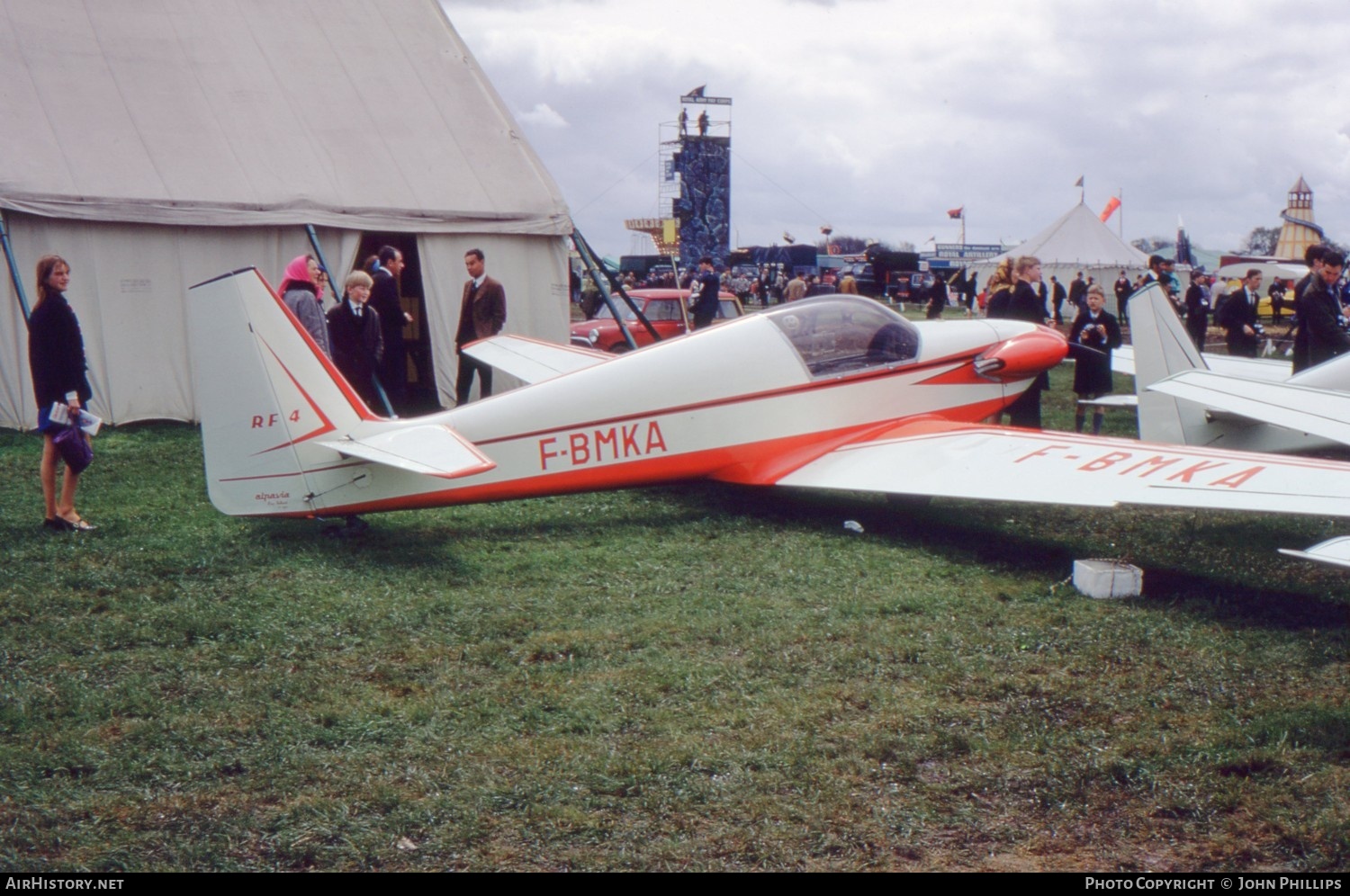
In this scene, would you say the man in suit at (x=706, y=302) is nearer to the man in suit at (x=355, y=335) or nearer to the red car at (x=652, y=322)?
the red car at (x=652, y=322)

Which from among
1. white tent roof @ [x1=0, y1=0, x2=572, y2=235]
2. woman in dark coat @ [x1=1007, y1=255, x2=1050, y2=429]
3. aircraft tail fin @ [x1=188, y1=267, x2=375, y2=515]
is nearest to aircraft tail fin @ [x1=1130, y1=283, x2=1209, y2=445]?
woman in dark coat @ [x1=1007, y1=255, x2=1050, y2=429]

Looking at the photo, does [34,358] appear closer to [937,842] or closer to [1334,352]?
[937,842]

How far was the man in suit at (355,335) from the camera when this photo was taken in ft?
31.6

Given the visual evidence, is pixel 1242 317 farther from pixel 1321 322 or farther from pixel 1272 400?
pixel 1272 400

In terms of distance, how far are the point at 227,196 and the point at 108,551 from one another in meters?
6.50

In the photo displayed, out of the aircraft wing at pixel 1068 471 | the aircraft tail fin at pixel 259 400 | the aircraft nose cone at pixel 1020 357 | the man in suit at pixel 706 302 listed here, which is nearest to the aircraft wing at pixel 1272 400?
the aircraft wing at pixel 1068 471

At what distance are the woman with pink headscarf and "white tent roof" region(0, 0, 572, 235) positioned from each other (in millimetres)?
3353

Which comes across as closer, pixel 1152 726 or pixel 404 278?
pixel 1152 726

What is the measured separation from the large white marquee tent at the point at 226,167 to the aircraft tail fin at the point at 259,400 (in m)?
6.23

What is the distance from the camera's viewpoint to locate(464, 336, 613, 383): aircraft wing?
10.3m

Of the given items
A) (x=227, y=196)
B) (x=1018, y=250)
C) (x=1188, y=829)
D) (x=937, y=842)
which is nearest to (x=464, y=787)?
(x=937, y=842)

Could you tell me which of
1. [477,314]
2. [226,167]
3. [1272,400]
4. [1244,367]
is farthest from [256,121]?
[1272,400]

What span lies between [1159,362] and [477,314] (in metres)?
6.60

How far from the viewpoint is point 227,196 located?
12.1 metres
